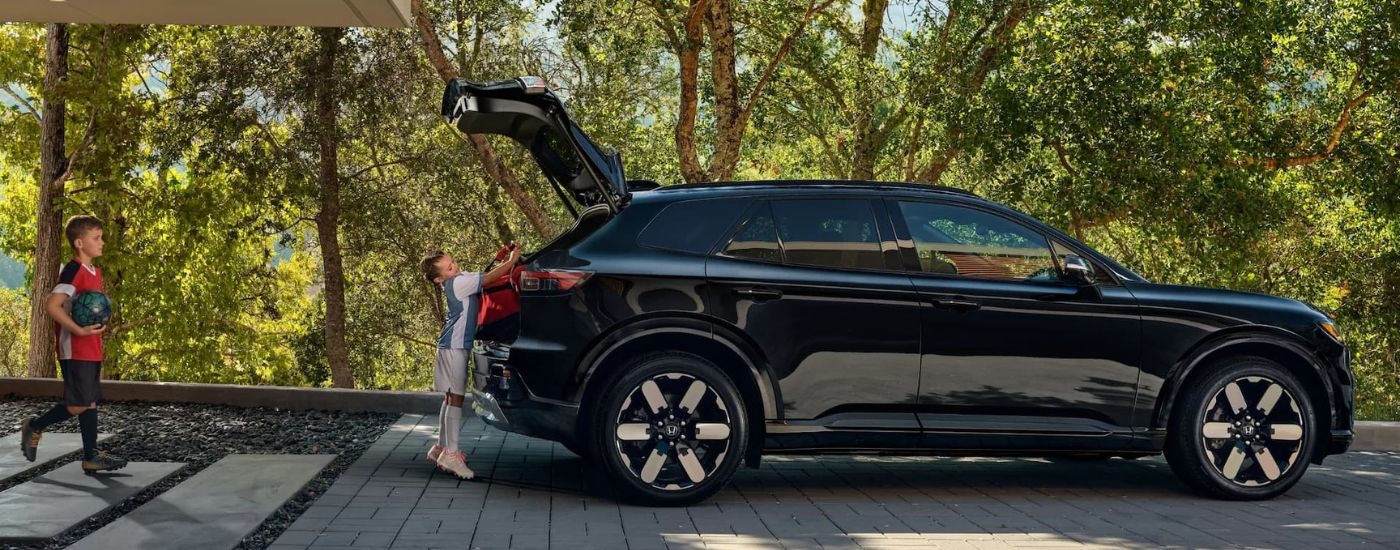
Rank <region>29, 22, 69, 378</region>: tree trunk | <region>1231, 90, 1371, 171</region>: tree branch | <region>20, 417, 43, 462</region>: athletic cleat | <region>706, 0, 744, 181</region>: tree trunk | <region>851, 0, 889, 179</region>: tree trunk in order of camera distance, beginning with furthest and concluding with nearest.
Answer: <region>29, 22, 69, 378</region>: tree trunk
<region>851, 0, 889, 179</region>: tree trunk
<region>1231, 90, 1371, 171</region>: tree branch
<region>706, 0, 744, 181</region>: tree trunk
<region>20, 417, 43, 462</region>: athletic cleat

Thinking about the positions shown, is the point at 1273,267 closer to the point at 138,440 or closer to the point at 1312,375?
the point at 1312,375

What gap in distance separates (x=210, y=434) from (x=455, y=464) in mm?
2786

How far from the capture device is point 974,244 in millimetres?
7527

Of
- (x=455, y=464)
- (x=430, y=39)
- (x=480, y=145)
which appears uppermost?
(x=430, y=39)

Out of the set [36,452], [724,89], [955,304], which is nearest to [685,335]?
[955,304]

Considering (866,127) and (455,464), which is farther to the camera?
(866,127)

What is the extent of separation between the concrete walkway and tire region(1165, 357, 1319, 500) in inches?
5.4

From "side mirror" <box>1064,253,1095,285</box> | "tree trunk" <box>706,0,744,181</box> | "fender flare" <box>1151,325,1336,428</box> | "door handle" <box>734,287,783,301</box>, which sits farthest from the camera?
"tree trunk" <box>706,0,744,181</box>

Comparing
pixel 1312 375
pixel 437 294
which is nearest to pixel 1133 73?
pixel 1312 375

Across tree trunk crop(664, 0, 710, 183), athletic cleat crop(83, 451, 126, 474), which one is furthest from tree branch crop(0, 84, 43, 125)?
athletic cleat crop(83, 451, 126, 474)

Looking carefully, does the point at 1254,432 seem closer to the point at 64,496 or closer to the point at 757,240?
the point at 757,240

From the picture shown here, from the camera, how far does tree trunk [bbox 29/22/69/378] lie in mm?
23953

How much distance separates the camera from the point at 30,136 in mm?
28641

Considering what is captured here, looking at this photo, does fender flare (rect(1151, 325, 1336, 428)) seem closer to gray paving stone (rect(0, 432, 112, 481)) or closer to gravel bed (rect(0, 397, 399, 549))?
gravel bed (rect(0, 397, 399, 549))
